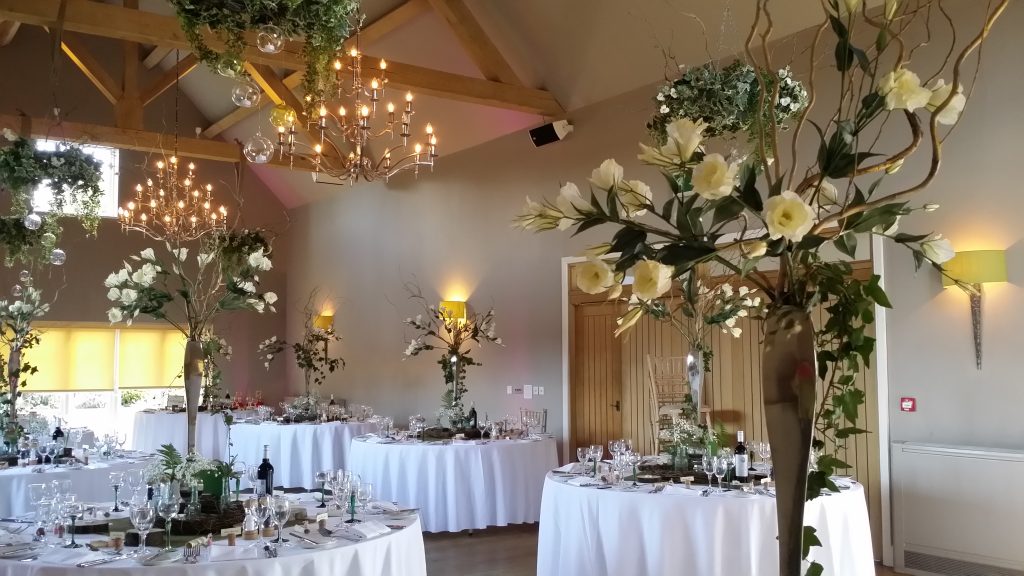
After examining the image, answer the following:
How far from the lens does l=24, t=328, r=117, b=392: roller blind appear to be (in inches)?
509

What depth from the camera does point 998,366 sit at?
5.80 metres

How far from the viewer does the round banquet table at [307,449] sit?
9164 millimetres

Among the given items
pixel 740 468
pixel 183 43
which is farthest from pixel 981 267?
pixel 183 43

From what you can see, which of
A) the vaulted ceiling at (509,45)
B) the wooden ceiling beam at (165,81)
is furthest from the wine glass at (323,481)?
the wooden ceiling beam at (165,81)

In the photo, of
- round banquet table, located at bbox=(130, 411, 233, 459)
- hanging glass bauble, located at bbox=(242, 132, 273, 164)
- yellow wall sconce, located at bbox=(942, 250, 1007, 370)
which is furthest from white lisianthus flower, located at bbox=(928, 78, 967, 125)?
round banquet table, located at bbox=(130, 411, 233, 459)

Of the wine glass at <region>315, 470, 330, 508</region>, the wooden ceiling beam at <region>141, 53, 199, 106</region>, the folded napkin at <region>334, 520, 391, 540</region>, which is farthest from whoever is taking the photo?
the wooden ceiling beam at <region>141, 53, 199, 106</region>

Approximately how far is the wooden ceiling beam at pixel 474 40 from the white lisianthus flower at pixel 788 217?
27.2 ft

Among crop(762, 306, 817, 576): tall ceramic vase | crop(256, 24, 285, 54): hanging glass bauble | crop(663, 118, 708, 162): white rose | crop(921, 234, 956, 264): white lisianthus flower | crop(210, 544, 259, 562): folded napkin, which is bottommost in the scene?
crop(210, 544, 259, 562): folded napkin

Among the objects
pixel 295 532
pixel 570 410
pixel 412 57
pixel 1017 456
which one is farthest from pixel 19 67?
pixel 1017 456

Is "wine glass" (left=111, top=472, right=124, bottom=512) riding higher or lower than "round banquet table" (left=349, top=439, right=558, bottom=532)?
higher

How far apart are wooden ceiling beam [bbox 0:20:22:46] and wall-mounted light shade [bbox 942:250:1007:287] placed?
12.0 metres

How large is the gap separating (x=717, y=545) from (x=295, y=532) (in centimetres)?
208

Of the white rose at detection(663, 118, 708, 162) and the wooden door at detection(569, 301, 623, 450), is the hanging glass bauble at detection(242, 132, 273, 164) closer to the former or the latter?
the wooden door at detection(569, 301, 623, 450)

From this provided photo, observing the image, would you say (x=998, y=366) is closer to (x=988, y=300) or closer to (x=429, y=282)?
(x=988, y=300)
